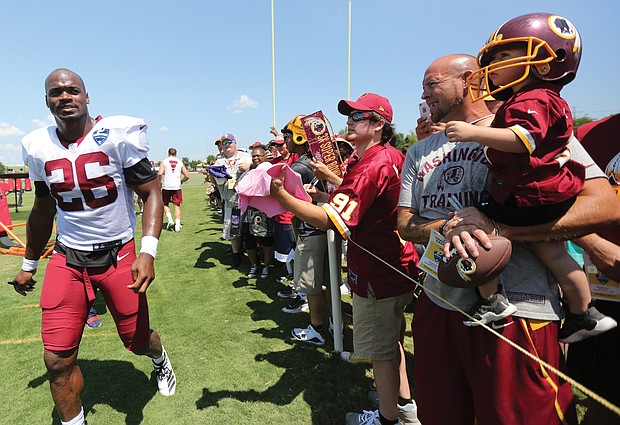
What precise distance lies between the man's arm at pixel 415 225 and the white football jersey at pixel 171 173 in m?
9.64

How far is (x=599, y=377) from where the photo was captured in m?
1.72

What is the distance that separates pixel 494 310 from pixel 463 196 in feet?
1.69

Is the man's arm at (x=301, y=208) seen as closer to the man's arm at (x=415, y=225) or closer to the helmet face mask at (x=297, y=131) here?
the man's arm at (x=415, y=225)

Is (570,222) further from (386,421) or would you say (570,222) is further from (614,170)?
(386,421)

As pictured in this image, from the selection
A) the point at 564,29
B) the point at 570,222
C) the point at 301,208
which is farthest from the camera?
the point at 301,208

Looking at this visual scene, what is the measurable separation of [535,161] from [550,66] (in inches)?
19.3

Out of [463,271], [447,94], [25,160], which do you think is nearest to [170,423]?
[25,160]

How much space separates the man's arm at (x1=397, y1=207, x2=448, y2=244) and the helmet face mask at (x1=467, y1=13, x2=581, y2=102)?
0.57 metres

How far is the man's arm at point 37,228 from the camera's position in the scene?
266 centimetres

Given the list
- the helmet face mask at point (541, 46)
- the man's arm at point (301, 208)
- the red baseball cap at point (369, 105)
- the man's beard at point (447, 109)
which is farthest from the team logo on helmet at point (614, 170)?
the man's arm at point (301, 208)

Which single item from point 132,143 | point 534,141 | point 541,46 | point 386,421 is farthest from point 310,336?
point 541,46

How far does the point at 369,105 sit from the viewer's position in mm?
2453

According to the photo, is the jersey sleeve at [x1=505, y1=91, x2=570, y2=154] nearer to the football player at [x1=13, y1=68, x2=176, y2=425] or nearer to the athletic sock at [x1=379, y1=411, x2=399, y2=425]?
the athletic sock at [x1=379, y1=411, x2=399, y2=425]

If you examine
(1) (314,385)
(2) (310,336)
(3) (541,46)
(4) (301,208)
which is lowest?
(2) (310,336)
